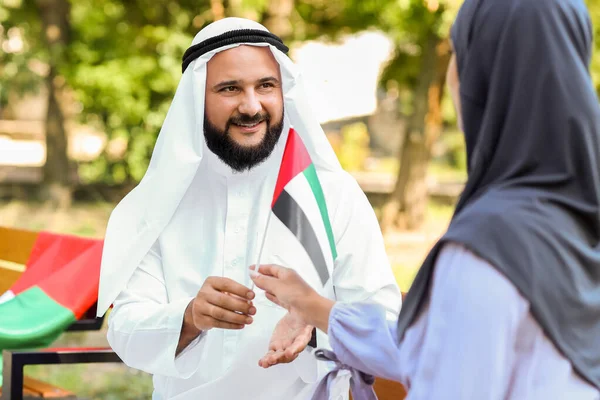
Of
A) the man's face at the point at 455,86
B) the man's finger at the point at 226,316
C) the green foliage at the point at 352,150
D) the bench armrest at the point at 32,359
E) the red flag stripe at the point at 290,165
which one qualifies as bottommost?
the green foliage at the point at 352,150

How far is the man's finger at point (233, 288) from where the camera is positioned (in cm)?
248

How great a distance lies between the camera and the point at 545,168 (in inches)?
63.9

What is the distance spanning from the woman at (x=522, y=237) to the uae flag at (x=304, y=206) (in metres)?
1.09

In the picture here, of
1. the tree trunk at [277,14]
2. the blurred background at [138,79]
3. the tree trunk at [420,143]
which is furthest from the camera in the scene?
the tree trunk at [420,143]

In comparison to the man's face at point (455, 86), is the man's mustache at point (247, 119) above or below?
below

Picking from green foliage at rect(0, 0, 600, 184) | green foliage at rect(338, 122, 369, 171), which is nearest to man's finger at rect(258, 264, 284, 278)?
green foliage at rect(0, 0, 600, 184)

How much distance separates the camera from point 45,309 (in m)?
4.93

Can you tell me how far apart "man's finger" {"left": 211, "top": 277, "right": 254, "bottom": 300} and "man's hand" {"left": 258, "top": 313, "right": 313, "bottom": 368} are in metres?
0.13

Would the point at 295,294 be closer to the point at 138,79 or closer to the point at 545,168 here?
the point at 545,168

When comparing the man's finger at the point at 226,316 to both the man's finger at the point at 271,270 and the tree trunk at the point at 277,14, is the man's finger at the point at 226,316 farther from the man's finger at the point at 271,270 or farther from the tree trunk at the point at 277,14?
the tree trunk at the point at 277,14

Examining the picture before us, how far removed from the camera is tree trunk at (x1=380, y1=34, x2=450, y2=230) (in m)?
12.9

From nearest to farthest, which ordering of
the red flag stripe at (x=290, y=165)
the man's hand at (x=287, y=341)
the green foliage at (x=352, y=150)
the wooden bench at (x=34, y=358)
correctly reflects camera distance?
1. the man's hand at (x=287, y=341)
2. the red flag stripe at (x=290, y=165)
3. the wooden bench at (x=34, y=358)
4. the green foliage at (x=352, y=150)

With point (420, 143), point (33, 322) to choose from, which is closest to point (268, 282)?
point (33, 322)

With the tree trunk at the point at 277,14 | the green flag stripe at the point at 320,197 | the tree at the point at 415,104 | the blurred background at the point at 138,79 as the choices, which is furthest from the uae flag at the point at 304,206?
the tree at the point at 415,104
